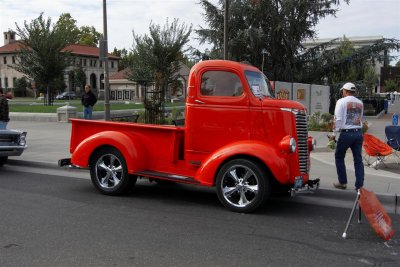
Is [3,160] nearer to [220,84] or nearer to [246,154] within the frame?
[220,84]

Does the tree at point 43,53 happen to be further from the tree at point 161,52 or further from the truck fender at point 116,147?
the truck fender at point 116,147

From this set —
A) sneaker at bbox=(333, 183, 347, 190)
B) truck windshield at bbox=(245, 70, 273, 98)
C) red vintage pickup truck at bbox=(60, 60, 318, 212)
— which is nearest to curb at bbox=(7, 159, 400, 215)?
sneaker at bbox=(333, 183, 347, 190)

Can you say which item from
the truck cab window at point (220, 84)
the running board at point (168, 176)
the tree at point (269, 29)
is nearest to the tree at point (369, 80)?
the tree at point (269, 29)

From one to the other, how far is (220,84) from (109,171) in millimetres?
2402

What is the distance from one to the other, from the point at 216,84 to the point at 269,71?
2605cm

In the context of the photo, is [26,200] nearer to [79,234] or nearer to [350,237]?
[79,234]

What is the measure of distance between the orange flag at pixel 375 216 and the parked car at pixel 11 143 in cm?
766

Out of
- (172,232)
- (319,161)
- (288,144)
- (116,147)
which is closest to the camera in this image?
(172,232)

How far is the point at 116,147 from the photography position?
724 centimetres

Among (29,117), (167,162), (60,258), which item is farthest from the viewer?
(29,117)

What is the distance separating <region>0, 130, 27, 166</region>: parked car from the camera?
9828mm

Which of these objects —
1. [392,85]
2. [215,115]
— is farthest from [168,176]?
[392,85]

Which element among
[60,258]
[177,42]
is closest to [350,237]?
[60,258]

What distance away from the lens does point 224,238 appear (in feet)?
17.4
